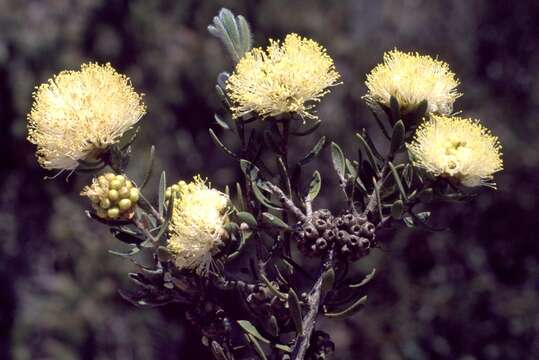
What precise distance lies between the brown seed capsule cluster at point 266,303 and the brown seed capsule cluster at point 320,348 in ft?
0.26

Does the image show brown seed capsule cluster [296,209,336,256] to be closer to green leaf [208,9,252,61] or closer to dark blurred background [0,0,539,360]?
green leaf [208,9,252,61]

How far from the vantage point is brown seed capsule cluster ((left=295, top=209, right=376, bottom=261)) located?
136 centimetres

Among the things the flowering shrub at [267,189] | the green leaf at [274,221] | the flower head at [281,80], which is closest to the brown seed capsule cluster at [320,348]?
the flowering shrub at [267,189]

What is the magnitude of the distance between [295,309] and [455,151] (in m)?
0.50

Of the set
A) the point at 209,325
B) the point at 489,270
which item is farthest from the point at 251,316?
the point at 489,270

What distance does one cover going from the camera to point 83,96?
5.08 feet

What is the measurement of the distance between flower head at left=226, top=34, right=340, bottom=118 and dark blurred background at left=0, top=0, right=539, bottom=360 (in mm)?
3464

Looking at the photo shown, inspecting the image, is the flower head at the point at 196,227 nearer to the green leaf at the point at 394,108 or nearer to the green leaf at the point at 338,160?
the green leaf at the point at 338,160

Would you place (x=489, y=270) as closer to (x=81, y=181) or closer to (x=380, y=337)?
(x=380, y=337)

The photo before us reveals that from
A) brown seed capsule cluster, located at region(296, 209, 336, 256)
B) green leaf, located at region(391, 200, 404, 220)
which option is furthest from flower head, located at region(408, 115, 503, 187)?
brown seed capsule cluster, located at region(296, 209, 336, 256)

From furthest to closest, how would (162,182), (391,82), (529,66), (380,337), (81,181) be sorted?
(529,66) → (81,181) → (380,337) → (391,82) → (162,182)

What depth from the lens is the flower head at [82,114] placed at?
152 cm

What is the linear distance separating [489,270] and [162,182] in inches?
188

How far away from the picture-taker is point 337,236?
1.37 metres
